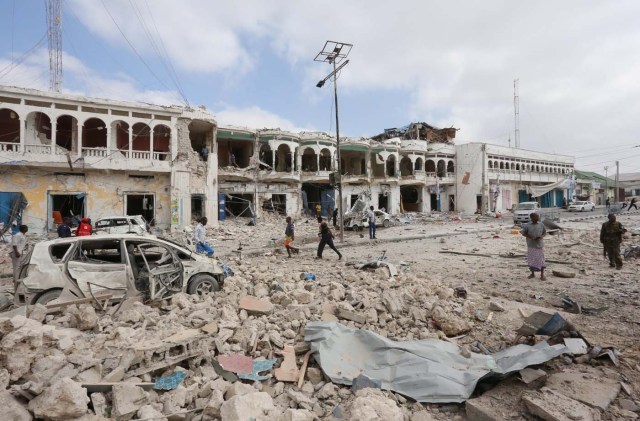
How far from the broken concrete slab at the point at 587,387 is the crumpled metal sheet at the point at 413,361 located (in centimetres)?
24

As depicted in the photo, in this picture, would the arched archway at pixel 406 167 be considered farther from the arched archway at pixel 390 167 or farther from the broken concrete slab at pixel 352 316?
the broken concrete slab at pixel 352 316

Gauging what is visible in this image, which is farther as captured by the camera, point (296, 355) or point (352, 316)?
point (352, 316)

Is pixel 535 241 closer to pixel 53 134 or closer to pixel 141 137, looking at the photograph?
pixel 141 137

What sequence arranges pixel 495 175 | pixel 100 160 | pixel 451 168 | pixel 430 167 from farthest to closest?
pixel 430 167 < pixel 451 168 < pixel 495 175 < pixel 100 160

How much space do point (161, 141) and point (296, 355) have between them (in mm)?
21108

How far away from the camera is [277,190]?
27109mm

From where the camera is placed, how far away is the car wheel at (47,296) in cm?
518

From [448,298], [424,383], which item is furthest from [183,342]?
[448,298]

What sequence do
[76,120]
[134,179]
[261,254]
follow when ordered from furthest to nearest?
[134,179] < [76,120] < [261,254]

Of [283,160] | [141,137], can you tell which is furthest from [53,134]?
[283,160]

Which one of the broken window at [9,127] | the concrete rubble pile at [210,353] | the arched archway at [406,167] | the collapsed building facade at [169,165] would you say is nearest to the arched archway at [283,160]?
the collapsed building facade at [169,165]

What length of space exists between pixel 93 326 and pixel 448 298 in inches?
216

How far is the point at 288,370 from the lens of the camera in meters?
3.61

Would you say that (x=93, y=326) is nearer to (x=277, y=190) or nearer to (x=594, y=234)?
(x=594, y=234)
